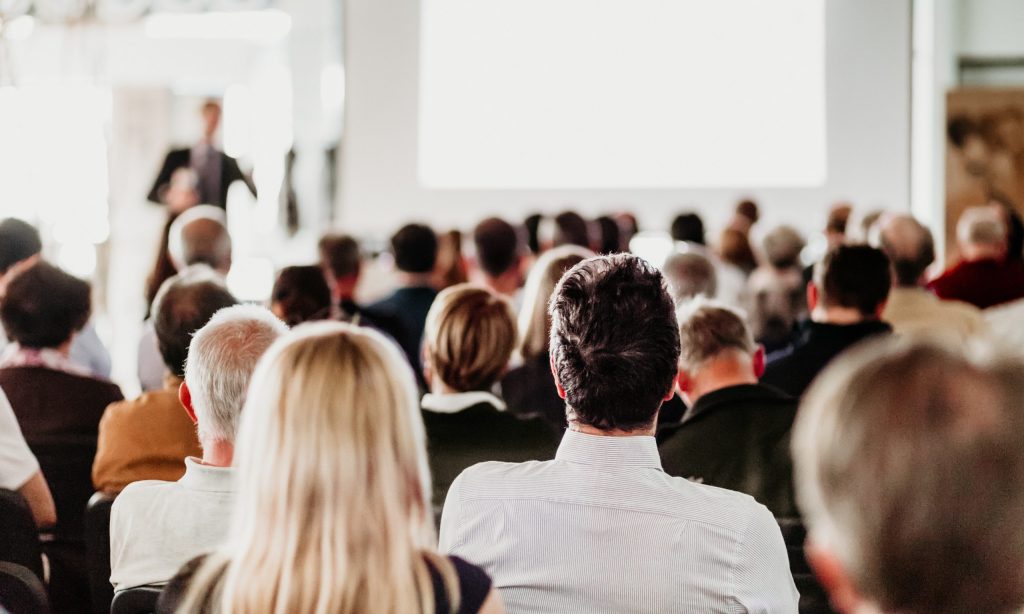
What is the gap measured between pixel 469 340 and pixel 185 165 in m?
5.26

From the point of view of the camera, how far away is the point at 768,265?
6070 millimetres

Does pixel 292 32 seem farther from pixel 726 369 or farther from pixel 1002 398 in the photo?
pixel 1002 398

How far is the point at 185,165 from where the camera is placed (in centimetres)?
781

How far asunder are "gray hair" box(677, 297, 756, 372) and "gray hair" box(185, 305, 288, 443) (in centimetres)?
117

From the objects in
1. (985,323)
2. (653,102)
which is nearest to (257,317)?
(985,323)

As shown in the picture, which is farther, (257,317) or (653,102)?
(653,102)

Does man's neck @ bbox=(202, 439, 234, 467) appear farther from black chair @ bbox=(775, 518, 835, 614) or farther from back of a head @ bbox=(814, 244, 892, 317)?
back of a head @ bbox=(814, 244, 892, 317)

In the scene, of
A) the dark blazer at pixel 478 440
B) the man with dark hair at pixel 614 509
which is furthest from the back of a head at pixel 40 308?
the man with dark hair at pixel 614 509

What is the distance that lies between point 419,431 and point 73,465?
1905 millimetres

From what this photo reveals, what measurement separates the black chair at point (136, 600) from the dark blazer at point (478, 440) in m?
0.83

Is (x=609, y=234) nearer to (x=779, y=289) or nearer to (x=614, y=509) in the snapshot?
(x=779, y=289)

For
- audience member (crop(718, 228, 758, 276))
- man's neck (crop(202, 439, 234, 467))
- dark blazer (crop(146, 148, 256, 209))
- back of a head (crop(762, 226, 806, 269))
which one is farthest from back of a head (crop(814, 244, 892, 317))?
dark blazer (crop(146, 148, 256, 209))

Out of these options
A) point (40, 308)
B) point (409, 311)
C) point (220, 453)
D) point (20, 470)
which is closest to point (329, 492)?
point (220, 453)

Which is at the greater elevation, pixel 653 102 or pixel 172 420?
pixel 653 102
